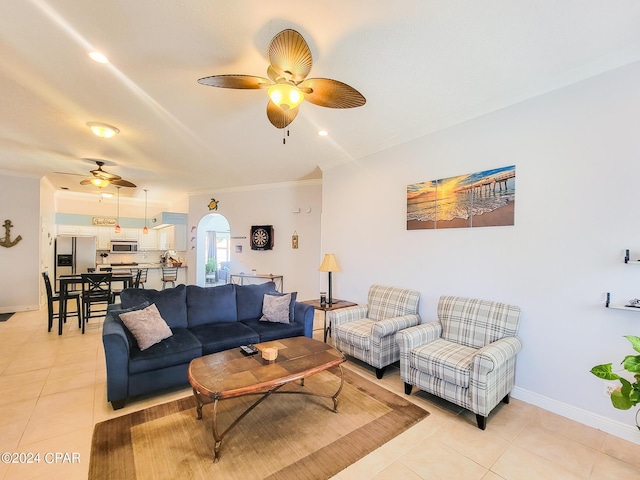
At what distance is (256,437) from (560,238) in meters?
2.98

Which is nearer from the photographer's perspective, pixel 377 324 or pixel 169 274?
pixel 377 324

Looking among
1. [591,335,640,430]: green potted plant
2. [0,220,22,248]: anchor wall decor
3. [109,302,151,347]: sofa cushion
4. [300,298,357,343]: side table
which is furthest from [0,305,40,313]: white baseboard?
[591,335,640,430]: green potted plant

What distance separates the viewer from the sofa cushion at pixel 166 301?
10.5ft

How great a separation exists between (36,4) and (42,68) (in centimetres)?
86

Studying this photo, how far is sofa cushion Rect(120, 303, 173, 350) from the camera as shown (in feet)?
9.01

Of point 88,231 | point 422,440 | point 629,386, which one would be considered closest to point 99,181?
point 88,231

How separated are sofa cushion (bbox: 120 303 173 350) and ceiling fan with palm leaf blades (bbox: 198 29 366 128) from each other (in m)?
2.29

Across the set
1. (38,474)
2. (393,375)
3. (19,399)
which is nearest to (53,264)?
(19,399)

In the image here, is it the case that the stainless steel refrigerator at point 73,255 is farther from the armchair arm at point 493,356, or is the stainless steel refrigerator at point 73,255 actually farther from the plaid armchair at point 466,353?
the armchair arm at point 493,356

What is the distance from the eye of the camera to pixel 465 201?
3088mm

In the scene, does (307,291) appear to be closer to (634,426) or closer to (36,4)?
(634,426)

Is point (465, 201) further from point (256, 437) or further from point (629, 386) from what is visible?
point (256, 437)

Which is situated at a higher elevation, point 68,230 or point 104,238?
point 68,230

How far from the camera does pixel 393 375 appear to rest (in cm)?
320
